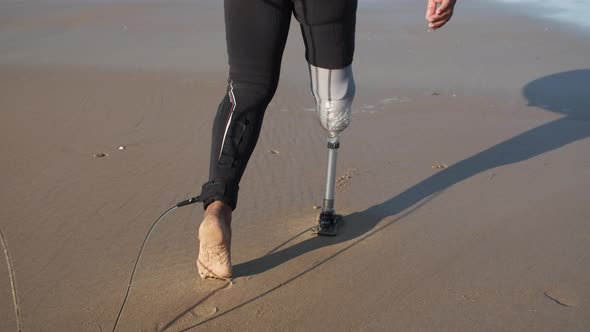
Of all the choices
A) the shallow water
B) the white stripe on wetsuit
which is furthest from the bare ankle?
the shallow water

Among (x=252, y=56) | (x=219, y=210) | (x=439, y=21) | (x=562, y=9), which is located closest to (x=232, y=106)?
(x=252, y=56)

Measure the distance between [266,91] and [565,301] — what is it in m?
1.12

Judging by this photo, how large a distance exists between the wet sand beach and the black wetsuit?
14.6 inches

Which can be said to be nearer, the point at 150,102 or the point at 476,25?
the point at 150,102

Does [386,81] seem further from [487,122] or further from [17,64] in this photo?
[17,64]

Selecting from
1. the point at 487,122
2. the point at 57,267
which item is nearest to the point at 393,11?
the point at 487,122

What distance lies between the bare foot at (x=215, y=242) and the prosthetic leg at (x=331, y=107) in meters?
0.48

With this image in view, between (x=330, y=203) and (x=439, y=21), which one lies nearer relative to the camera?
(x=439, y=21)

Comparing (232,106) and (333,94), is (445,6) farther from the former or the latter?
(232,106)

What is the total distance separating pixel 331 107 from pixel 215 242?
0.63m

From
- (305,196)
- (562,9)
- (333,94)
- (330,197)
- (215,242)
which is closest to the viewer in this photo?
(215,242)

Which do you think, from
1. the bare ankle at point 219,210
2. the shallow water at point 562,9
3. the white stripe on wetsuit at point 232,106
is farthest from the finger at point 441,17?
the shallow water at point 562,9

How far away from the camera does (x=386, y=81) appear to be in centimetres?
461

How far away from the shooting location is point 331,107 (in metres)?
2.22
